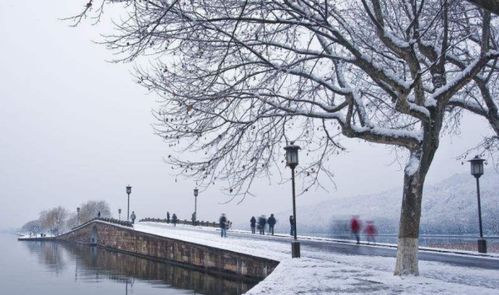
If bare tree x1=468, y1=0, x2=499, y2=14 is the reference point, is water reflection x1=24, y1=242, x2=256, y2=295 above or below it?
below

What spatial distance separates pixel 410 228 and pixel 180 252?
21.0 m

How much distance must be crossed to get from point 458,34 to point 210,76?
7728 mm

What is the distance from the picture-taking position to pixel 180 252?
101 ft

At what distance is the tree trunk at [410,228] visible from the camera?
1178 centimetres

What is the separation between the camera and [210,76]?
38.0 feet

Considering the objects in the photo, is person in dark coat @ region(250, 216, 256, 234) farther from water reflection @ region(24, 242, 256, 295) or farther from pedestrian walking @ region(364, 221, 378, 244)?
pedestrian walking @ region(364, 221, 378, 244)

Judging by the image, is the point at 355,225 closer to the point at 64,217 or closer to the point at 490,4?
the point at 490,4

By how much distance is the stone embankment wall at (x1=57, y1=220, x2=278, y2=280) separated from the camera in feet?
63.4

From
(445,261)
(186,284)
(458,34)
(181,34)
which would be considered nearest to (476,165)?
(445,261)

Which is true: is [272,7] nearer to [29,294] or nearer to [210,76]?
[210,76]

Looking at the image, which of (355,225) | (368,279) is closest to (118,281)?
(355,225)

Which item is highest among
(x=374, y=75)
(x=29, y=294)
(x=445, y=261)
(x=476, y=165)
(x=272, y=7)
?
(x=272, y=7)

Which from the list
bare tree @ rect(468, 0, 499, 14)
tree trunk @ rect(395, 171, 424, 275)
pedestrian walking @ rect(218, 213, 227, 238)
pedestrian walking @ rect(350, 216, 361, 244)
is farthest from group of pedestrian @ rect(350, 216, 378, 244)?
bare tree @ rect(468, 0, 499, 14)

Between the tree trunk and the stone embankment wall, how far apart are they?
228 inches
